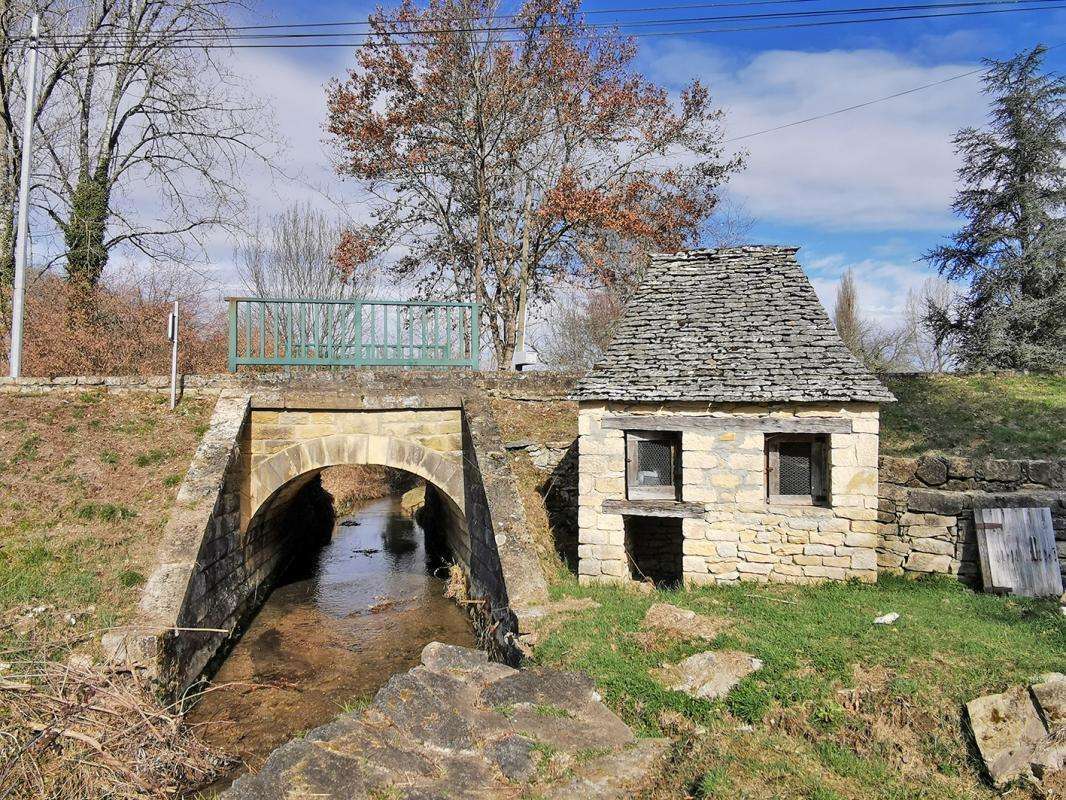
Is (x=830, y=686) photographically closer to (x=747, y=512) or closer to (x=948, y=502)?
(x=747, y=512)

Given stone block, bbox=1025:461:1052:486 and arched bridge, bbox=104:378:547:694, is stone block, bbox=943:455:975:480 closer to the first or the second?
stone block, bbox=1025:461:1052:486

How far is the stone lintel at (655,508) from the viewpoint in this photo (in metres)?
7.90

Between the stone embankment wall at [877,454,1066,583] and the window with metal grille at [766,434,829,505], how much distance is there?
2.75ft

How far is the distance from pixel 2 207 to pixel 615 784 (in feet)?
53.5

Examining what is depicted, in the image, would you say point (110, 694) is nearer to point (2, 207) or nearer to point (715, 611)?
point (715, 611)

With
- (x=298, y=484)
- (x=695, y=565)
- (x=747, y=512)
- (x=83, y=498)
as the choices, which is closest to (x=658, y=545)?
(x=695, y=565)

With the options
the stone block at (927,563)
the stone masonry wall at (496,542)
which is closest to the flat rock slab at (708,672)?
the stone masonry wall at (496,542)

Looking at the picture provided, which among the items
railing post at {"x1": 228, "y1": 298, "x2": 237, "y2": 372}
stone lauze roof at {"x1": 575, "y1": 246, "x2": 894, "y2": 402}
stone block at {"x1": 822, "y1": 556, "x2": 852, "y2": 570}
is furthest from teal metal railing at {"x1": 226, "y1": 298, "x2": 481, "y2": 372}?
stone block at {"x1": 822, "y1": 556, "x2": 852, "y2": 570}

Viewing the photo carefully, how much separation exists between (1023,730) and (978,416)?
1059 cm

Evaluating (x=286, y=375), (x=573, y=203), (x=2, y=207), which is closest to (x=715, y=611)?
(x=286, y=375)

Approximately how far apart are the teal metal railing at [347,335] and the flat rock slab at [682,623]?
19.1 feet

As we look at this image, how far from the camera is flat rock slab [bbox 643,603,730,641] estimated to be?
5910 mm

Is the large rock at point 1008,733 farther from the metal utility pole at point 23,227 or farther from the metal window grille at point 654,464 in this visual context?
the metal utility pole at point 23,227

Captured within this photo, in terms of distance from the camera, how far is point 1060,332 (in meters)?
15.0
